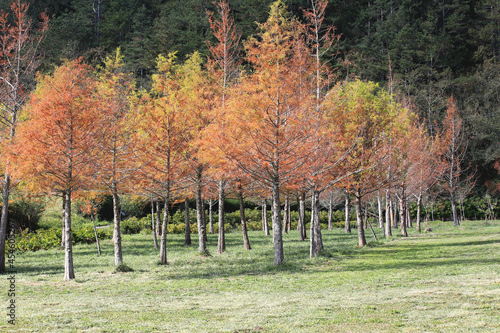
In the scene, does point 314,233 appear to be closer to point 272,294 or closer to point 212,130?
point 212,130

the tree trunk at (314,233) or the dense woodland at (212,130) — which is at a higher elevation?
the dense woodland at (212,130)

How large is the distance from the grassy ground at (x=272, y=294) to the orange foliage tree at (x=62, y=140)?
295 cm

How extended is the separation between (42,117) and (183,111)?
19.3 ft

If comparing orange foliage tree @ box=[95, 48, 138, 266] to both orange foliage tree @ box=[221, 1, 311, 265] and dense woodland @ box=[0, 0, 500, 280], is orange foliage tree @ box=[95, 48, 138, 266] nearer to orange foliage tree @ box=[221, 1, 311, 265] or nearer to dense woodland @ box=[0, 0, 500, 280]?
dense woodland @ box=[0, 0, 500, 280]

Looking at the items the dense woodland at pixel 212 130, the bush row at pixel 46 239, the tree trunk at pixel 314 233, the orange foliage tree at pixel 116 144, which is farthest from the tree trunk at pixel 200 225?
the bush row at pixel 46 239

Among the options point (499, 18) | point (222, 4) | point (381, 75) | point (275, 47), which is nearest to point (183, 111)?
point (275, 47)

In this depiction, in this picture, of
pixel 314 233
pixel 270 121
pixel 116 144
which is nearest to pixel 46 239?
pixel 116 144

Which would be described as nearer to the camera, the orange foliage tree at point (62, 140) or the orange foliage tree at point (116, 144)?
the orange foliage tree at point (62, 140)

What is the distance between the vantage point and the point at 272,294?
9898 millimetres

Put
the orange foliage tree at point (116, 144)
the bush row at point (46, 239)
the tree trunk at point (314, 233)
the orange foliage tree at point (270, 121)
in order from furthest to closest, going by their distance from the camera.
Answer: the bush row at point (46, 239) → the tree trunk at point (314, 233) → the orange foliage tree at point (116, 144) → the orange foliage tree at point (270, 121)

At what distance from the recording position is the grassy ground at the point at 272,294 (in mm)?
6820

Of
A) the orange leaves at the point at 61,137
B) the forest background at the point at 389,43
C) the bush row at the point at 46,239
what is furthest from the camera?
the forest background at the point at 389,43

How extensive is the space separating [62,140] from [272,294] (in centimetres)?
833

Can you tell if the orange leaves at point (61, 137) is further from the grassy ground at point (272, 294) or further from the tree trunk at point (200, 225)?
the tree trunk at point (200, 225)
